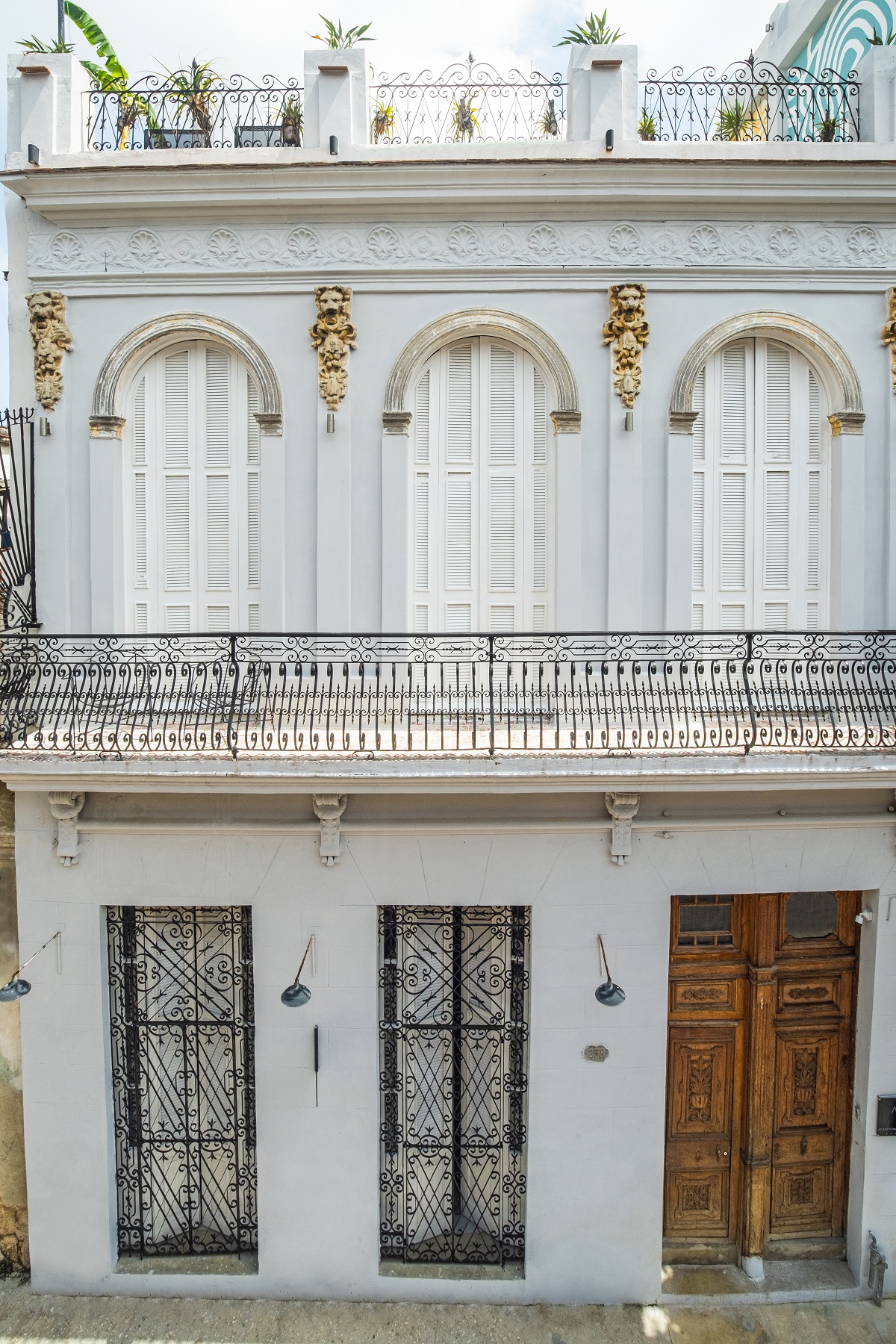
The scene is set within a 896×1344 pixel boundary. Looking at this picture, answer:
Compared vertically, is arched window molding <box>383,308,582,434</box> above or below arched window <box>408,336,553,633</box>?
above

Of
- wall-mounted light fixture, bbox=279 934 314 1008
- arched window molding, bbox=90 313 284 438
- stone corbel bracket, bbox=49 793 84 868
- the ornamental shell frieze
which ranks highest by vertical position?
the ornamental shell frieze

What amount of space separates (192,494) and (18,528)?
1727mm

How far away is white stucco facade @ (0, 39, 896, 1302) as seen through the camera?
6926 millimetres

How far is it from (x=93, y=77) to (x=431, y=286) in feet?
15.0

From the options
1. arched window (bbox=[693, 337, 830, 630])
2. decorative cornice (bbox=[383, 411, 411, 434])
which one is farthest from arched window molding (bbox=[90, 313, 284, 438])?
arched window (bbox=[693, 337, 830, 630])

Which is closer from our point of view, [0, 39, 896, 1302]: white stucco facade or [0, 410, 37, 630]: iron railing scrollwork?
[0, 39, 896, 1302]: white stucco facade

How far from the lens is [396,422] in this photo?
7.28m

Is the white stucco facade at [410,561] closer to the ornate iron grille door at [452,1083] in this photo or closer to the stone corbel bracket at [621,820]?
the stone corbel bracket at [621,820]

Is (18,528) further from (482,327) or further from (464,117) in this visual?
(464,117)

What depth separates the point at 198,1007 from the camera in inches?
286

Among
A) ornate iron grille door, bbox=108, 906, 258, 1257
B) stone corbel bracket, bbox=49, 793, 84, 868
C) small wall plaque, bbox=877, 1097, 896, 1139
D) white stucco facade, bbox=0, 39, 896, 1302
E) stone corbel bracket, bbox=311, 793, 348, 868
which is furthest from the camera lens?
ornate iron grille door, bbox=108, 906, 258, 1257

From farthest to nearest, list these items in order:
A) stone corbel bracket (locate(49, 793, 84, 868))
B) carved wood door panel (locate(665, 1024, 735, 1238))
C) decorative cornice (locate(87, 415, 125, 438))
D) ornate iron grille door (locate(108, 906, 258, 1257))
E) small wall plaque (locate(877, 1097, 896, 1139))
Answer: carved wood door panel (locate(665, 1024, 735, 1238)) → decorative cornice (locate(87, 415, 125, 438)) → ornate iron grille door (locate(108, 906, 258, 1257)) → small wall plaque (locate(877, 1097, 896, 1139)) → stone corbel bracket (locate(49, 793, 84, 868))

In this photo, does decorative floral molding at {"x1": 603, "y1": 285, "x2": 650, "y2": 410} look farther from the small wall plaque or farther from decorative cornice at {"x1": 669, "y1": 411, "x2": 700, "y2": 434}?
the small wall plaque

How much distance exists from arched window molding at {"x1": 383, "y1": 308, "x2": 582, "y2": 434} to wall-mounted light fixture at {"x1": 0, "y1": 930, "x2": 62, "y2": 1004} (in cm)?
→ 603
